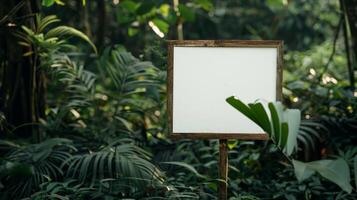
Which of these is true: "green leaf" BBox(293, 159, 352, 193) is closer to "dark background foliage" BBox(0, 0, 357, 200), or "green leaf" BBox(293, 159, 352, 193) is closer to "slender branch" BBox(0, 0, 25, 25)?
"dark background foliage" BBox(0, 0, 357, 200)

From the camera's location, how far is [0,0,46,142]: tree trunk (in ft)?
13.1

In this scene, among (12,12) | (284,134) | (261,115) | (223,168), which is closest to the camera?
(284,134)

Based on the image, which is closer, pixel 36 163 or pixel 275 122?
pixel 275 122

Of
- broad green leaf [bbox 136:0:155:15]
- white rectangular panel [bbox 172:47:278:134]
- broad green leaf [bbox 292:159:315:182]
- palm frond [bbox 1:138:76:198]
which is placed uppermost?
broad green leaf [bbox 136:0:155:15]

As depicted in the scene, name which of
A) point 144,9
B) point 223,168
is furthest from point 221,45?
point 144,9

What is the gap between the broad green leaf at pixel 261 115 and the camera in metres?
2.32

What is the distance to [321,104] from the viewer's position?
14.6 ft

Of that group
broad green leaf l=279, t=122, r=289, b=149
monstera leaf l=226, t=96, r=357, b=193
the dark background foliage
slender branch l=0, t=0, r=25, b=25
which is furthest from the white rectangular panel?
slender branch l=0, t=0, r=25, b=25

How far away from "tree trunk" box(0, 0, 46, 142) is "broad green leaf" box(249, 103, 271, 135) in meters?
2.05

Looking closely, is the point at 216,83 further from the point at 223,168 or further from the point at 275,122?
the point at 275,122

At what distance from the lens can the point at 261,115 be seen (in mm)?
2324

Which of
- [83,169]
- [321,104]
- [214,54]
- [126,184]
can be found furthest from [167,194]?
[321,104]

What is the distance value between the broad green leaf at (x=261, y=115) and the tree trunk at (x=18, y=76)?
2053 millimetres

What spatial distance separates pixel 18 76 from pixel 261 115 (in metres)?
2.22
